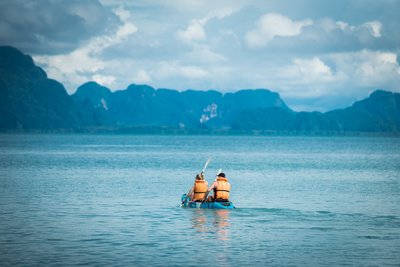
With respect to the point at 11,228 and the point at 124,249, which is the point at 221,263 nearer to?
the point at 124,249

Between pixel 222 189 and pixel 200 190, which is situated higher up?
pixel 222 189

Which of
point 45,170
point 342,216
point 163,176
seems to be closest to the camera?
point 342,216

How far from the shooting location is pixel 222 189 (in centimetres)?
3691

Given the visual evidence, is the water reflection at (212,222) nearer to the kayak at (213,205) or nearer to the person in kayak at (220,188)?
the kayak at (213,205)

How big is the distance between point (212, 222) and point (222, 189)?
402 centimetres

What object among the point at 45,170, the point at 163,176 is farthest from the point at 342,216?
the point at 45,170

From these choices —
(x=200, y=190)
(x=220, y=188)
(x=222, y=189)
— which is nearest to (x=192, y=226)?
(x=220, y=188)

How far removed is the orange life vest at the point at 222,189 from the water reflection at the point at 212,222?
84cm

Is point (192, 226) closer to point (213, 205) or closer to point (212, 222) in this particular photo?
point (212, 222)

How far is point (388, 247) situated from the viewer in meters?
26.6

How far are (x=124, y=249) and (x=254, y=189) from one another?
30.1m

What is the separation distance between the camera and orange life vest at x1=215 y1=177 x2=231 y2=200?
36369mm

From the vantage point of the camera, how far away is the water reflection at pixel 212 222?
98.7 feet

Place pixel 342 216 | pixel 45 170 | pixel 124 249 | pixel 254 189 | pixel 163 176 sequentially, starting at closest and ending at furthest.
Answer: pixel 124 249 → pixel 342 216 → pixel 254 189 → pixel 163 176 → pixel 45 170
